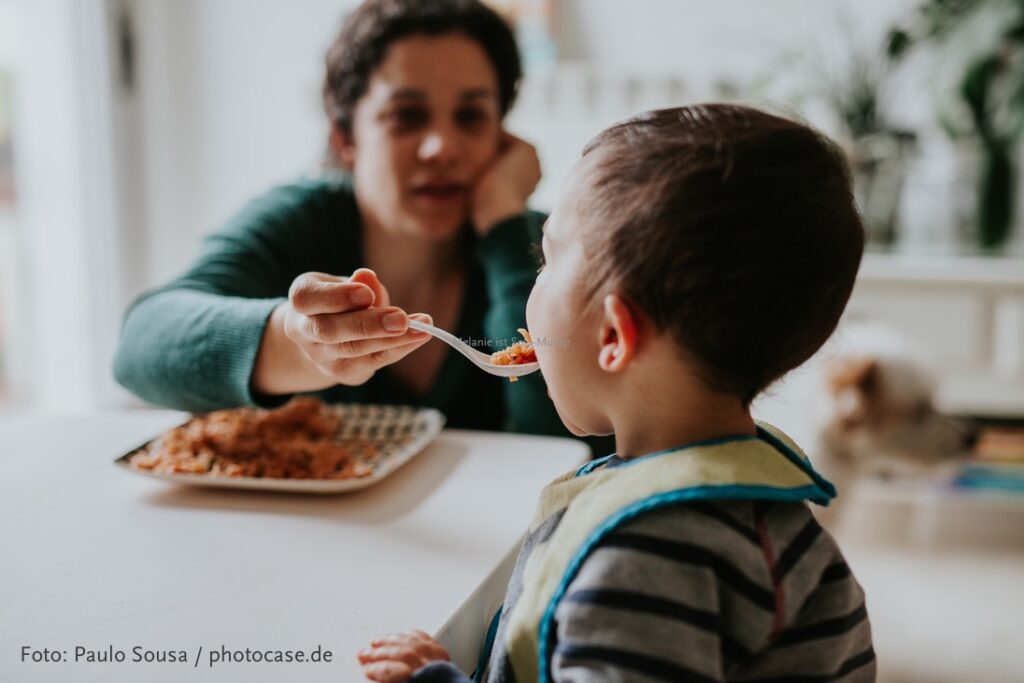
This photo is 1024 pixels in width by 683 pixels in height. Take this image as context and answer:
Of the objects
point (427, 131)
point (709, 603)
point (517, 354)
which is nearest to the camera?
point (709, 603)

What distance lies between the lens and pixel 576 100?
231cm

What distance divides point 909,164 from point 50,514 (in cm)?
197

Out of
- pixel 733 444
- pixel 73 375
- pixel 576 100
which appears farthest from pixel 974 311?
pixel 73 375

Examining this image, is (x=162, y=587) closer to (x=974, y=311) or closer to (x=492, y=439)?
(x=492, y=439)

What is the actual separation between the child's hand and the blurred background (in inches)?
54.7

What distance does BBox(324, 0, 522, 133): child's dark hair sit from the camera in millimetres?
1023

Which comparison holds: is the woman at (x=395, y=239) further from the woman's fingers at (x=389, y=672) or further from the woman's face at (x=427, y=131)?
the woman's fingers at (x=389, y=672)

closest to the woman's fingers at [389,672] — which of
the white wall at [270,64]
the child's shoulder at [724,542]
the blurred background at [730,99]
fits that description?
the child's shoulder at [724,542]

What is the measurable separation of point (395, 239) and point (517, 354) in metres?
0.43

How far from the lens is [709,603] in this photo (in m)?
0.46

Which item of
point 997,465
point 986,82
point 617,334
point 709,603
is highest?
point 986,82

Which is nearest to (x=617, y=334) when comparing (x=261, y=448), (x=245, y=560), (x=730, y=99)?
(x=245, y=560)

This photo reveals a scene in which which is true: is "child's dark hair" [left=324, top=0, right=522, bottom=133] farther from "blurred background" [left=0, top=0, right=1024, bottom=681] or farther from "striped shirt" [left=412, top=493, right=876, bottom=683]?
"blurred background" [left=0, top=0, right=1024, bottom=681]

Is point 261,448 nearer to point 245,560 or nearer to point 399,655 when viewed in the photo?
point 245,560
